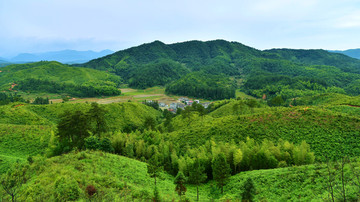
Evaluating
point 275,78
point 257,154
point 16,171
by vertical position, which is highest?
point 275,78

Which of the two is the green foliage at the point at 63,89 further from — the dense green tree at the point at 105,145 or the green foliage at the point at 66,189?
the green foliage at the point at 66,189

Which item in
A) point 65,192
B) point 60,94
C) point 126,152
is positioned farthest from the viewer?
point 60,94

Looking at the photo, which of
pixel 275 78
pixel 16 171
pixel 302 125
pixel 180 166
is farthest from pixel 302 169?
pixel 275 78

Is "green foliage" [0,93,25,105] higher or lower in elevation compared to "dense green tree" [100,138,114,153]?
higher

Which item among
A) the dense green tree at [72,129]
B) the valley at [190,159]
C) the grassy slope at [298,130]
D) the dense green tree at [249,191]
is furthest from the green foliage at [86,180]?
the grassy slope at [298,130]

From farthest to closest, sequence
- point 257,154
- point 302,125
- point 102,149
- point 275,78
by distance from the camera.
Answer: point 275,78 < point 302,125 < point 102,149 < point 257,154

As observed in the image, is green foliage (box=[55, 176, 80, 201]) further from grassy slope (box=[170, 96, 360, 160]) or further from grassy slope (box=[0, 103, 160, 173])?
grassy slope (box=[170, 96, 360, 160])

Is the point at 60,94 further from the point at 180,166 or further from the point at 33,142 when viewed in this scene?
the point at 180,166

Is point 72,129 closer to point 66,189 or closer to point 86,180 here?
point 86,180

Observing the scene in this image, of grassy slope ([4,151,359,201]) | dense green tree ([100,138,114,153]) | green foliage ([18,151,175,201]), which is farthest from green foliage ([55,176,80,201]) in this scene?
dense green tree ([100,138,114,153])

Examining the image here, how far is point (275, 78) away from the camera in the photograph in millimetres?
195625

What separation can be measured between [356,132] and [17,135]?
3116 inches

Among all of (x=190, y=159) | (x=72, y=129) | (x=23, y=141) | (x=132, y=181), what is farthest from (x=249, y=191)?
(x=23, y=141)

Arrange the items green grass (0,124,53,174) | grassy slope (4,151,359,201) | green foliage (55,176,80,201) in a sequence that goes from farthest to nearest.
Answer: green grass (0,124,53,174) → grassy slope (4,151,359,201) → green foliage (55,176,80,201)
